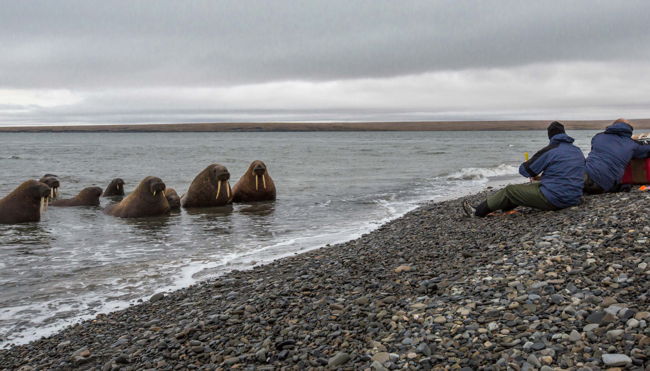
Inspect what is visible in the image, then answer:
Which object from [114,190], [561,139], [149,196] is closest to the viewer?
A: [561,139]

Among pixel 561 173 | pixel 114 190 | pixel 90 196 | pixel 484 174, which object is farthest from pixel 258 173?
pixel 484 174

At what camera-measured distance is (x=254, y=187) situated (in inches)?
706

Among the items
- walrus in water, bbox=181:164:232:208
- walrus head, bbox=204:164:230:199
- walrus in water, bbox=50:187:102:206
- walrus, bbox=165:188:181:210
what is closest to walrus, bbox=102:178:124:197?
walrus in water, bbox=50:187:102:206

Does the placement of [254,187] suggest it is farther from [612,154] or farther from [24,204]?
[612,154]

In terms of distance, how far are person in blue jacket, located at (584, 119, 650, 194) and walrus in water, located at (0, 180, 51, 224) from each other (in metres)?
13.2

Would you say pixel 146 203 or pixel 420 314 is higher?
pixel 420 314

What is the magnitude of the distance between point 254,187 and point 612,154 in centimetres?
→ 1113

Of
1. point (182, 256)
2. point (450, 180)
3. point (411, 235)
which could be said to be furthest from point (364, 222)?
point (450, 180)

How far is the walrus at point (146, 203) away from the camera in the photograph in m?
15.0

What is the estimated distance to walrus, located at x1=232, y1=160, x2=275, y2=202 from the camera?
1789cm

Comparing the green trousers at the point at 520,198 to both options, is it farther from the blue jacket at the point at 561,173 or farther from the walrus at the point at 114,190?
the walrus at the point at 114,190

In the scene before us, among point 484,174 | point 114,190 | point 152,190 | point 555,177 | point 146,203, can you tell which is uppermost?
point 555,177

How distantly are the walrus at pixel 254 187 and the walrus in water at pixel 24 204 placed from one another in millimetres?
5649

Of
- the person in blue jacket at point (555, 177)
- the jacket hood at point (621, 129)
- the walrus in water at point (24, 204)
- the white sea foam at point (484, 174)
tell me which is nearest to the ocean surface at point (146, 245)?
the walrus in water at point (24, 204)
